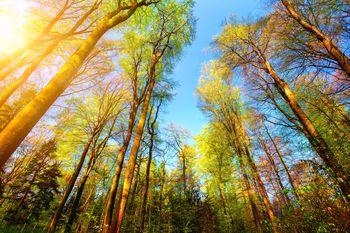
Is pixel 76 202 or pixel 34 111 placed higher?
pixel 76 202

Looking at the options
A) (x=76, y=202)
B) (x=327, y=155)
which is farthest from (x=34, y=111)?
(x=76, y=202)

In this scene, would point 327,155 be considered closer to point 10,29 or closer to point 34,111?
point 34,111

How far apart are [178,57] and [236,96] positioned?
6429 millimetres

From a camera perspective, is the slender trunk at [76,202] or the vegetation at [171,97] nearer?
the vegetation at [171,97]

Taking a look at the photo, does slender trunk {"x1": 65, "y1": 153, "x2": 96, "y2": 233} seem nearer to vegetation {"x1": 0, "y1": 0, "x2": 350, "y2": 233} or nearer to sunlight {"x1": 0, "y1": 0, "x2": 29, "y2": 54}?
vegetation {"x1": 0, "y1": 0, "x2": 350, "y2": 233}

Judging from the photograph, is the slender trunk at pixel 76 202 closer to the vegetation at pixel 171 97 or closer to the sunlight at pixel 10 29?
the vegetation at pixel 171 97

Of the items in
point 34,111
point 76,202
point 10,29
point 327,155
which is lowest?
point 34,111

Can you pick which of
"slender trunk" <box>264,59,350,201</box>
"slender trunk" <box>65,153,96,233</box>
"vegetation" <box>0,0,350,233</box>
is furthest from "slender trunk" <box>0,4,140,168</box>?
"slender trunk" <box>65,153,96,233</box>

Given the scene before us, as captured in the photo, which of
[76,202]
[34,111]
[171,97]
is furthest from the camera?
[171,97]

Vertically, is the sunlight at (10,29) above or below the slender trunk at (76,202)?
above

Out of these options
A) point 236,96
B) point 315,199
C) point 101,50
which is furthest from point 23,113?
point 236,96

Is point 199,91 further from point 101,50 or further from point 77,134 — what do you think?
point 77,134

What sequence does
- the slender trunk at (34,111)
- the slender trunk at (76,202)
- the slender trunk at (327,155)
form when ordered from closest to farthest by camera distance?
1. the slender trunk at (34,111)
2. the slender trunk at (327,155)
3. the slender trunk at (76,202)

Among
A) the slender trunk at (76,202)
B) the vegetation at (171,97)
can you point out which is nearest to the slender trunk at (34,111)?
the vegetation at (171,97)
